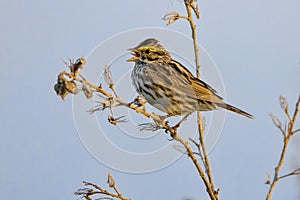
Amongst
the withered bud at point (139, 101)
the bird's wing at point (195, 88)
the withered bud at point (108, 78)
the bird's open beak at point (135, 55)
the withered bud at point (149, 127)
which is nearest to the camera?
the withered bud at point (108, 78)

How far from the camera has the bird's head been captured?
5520mm

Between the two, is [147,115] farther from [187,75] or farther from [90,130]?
[187,75]

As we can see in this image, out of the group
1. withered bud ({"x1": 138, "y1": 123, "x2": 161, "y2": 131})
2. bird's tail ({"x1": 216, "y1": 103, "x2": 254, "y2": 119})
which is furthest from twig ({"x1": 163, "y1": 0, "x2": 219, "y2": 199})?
bird's tail ({"x1": 216, "y1": 103, "x2": 254, "y2": 119})

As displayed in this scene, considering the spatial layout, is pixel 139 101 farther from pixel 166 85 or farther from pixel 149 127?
pixel 166 85

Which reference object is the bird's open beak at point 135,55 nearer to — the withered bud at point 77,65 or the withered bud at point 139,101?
the withered bud at point 139,101

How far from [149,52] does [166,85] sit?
0.43 m

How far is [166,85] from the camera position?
5.49 m

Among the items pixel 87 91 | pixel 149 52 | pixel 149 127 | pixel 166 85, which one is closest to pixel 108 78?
pixel 87 91

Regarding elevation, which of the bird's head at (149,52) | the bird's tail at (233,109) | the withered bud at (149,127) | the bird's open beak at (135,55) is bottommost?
the withered bud at (149,127)

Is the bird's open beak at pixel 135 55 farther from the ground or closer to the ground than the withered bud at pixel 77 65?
farther from the ground

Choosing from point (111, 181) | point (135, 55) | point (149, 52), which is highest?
point (149, 52)

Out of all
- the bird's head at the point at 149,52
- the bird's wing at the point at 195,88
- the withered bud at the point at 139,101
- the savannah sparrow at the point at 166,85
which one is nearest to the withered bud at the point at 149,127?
the withered bud at the point at 139,101

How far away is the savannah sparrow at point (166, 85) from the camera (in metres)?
5.42

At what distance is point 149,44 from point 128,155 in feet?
6.31
